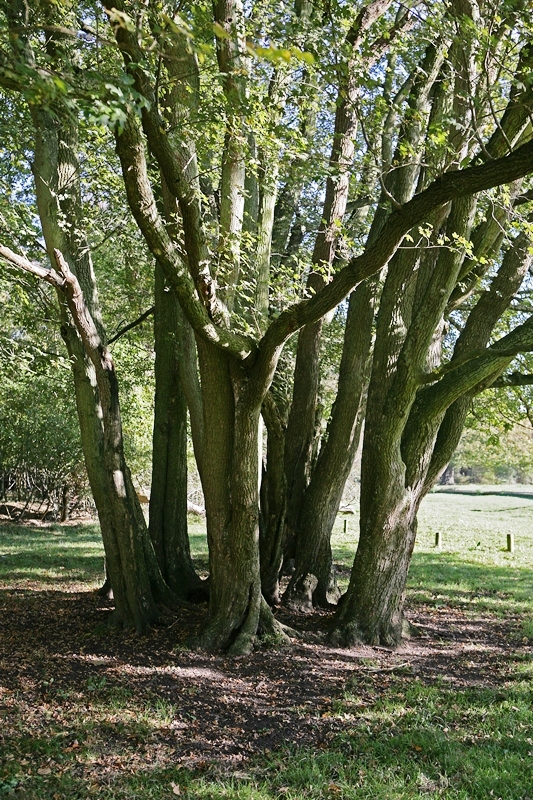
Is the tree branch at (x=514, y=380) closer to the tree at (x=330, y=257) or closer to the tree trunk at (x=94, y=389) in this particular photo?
the tree at (x=330, y=257)

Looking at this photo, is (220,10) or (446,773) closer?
(446,773)

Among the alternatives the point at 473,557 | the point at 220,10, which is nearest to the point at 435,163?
the point at 220,10

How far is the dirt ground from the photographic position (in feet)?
16.8

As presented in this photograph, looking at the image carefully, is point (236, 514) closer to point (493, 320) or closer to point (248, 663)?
point (248, 663)

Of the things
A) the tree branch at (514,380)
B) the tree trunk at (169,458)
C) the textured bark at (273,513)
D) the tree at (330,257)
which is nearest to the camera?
the tree at (330,257)

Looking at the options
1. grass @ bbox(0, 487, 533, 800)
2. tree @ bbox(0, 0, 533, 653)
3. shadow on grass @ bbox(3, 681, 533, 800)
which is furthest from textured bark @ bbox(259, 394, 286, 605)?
shadow on grass @ bbox(3, 681, 533, 800)

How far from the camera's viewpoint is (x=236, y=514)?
23.2ft

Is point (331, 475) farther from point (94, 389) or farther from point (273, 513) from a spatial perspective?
point (94, 389)

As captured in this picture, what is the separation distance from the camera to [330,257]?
332 inches

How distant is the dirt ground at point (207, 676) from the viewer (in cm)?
512

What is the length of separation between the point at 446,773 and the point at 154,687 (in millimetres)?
2600

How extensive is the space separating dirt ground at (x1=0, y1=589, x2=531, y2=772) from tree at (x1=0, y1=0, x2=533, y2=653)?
18.9 inches

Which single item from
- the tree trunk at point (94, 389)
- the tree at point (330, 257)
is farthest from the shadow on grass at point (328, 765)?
the tree trunk at point (94, 389)

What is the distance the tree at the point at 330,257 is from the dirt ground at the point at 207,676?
0.48 meters
